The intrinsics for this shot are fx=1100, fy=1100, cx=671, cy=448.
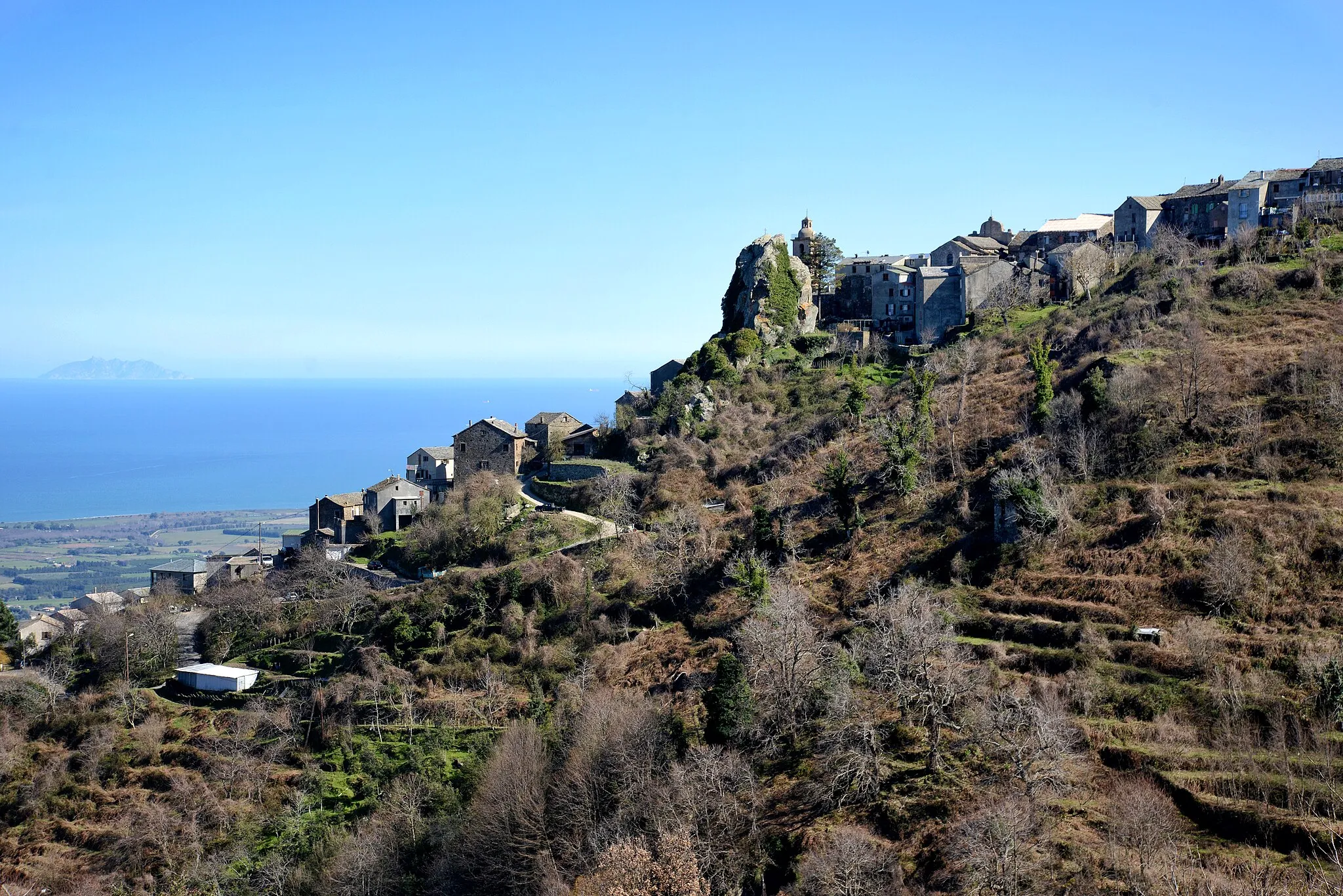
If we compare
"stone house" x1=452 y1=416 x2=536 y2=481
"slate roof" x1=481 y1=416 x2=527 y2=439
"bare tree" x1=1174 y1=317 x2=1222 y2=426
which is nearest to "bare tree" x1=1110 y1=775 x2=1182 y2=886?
"bare tree" x1=1174 y1=317 x2=1222 y2=426

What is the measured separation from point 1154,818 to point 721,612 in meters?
19.9

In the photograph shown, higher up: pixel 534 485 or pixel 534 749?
pixel 534 485

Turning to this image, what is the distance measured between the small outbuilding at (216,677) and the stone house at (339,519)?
13024 millimetres

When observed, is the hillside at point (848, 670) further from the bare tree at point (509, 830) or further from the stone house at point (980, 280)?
the stone house at point (980, 280)

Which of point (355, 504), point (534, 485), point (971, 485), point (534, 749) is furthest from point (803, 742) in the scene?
point (355, 504)

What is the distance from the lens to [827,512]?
154 ft

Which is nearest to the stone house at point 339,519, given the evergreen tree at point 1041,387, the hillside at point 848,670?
the hillside at point 848,670

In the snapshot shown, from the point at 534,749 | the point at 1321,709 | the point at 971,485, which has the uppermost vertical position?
the point at 971,485

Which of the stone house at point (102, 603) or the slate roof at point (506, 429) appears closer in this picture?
the stone house at point (102, 603)

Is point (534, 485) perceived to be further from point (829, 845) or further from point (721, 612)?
point (829, 845)

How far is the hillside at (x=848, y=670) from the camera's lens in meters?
26.8

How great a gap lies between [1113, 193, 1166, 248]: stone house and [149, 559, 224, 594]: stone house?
191 ft

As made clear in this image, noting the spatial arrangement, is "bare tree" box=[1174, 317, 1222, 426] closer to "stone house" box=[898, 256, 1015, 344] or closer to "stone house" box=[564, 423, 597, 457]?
"stone house" box=[898, 256, 1015, 344]

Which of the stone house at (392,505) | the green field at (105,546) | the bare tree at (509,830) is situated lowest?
the green field at (105,546)
